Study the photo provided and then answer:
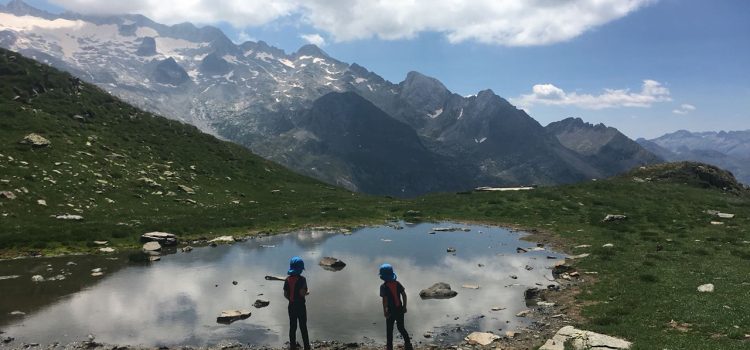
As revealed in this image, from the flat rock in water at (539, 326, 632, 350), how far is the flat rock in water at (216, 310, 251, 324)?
1339 centimetres

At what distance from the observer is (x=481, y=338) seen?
1952 centimetres

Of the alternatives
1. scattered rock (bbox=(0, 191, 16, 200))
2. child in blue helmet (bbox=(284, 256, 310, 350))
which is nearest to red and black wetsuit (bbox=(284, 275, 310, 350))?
child in blue helmet (bbox=(284, 256, 310, 350))

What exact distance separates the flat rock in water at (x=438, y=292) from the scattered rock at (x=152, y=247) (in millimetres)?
22713

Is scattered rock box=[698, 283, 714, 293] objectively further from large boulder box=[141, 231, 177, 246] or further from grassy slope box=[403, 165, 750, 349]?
large boulder box=[141, 231, 177, 246]

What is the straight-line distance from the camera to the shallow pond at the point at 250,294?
2053 cm

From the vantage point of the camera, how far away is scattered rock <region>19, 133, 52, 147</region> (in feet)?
178

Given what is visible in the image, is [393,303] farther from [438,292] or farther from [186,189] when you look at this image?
[186,189]

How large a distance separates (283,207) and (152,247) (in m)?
27.0

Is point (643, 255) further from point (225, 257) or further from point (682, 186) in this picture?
point (682, 186)

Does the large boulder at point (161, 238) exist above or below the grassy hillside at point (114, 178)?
below

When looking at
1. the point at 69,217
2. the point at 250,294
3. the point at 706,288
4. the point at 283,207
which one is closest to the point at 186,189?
the point at 283,207

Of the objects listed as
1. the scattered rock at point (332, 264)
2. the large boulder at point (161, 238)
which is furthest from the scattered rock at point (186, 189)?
the scattered rock at point (332, 264)

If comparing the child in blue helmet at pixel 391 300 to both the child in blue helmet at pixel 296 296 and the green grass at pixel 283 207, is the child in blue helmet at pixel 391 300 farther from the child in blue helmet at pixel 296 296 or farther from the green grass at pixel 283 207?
the green grass at pixel 283 207

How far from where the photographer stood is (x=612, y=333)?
18.5 metres
